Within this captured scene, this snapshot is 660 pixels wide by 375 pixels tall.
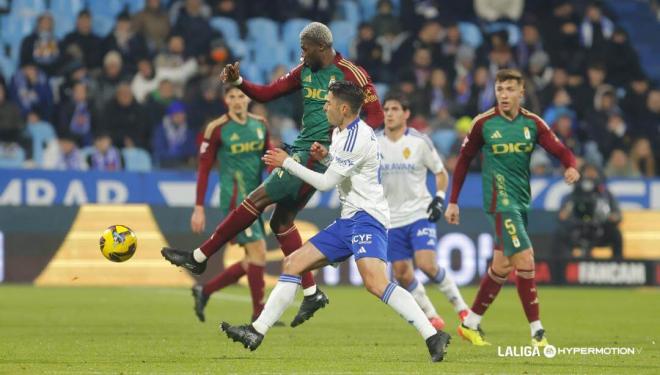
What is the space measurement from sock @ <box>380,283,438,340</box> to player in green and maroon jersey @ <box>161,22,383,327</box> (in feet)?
3.77

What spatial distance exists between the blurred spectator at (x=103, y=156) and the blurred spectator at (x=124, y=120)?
30.3 inches

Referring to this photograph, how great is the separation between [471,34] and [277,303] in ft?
57.9

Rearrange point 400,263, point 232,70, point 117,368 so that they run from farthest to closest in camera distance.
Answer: point 400,263 < point 232,70 < point 117,368

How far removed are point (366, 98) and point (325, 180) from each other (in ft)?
4.91

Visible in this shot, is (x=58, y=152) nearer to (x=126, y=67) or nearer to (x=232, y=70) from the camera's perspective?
(x=126, y=67)

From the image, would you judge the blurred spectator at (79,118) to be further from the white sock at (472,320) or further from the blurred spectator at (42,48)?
the white sock at (472,320)

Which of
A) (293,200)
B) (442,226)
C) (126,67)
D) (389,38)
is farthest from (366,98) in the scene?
(389,38)

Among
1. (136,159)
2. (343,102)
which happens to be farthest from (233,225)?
(136,159)

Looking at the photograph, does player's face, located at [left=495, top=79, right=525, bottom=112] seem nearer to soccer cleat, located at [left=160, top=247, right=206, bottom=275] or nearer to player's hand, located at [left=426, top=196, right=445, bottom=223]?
player's hand, located at [left=426, top=196, right=445, bottom=223]

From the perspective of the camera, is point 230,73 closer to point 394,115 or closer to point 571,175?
point 571,175

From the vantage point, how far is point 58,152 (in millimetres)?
21688

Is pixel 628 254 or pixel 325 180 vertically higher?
pixel 325 180

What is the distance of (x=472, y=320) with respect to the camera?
41.4 feet

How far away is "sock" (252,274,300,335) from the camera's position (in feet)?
33.8
